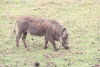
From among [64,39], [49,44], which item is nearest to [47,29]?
[64,39]

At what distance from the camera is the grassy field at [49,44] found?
539 centimetres

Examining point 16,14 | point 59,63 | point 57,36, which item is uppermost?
point 16,14

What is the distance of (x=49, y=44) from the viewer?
22.4 ft

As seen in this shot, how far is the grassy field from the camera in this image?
5.39m

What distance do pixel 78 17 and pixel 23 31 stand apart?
332 centimetres

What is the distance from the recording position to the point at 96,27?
787 centimetres

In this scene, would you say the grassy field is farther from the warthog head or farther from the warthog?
the warthog

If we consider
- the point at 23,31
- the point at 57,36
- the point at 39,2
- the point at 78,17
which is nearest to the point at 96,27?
the point at 78,17

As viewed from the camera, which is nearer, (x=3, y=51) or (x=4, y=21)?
(x=3, y=51)

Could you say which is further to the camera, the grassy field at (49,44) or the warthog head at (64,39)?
the warthog head at (64,39)

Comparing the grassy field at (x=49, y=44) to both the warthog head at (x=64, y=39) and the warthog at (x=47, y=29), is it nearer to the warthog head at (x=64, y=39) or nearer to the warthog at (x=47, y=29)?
the warthog head at (x=64, y=39)

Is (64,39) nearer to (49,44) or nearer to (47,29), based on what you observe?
(47,29)

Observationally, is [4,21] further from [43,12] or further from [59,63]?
[59,63]

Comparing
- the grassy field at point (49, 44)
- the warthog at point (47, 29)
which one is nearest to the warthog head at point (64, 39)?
the warthog at point (47, 29)
